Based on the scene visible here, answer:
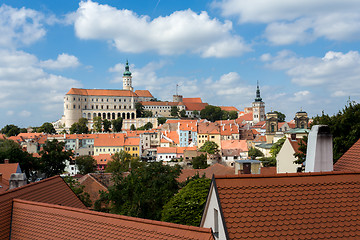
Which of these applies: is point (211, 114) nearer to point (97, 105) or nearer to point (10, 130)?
point (97, 105)

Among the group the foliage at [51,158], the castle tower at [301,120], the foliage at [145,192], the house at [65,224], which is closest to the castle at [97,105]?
the castle tower at [301,120]

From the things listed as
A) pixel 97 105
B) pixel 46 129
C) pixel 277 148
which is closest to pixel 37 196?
pixel 277 148

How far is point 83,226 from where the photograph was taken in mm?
7312

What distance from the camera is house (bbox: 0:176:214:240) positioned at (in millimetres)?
6137

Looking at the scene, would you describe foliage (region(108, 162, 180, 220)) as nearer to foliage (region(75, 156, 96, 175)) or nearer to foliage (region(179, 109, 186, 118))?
foliage (region(75, 156, 96, 175))

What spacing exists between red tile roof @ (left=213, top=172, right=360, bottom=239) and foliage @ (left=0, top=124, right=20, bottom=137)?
445 ft

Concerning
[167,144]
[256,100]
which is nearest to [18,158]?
[167,144]

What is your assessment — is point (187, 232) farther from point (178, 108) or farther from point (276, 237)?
point (178, 108)

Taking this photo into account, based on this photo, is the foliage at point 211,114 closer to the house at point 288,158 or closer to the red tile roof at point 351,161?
the house at point 288,158

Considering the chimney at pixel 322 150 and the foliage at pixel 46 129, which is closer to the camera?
the chimney at pixel 322 150

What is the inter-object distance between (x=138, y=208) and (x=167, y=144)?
8039cm

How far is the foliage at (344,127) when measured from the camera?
1869 centimetres

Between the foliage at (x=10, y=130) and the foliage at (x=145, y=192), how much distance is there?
12104 centimetres

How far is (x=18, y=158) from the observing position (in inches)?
1441
